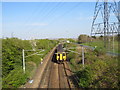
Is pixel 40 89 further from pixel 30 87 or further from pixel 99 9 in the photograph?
pixel 99 9

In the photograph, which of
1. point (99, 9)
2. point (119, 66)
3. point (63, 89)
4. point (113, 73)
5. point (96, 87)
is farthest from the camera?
point (99, 9)

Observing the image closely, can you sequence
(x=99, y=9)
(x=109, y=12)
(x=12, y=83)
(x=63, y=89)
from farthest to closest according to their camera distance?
(x=99, y=9), (x=109, y=12), (x=63, y=89), (x=12, y=83)

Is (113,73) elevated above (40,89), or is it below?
above

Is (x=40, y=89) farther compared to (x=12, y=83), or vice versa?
(x=40, y=89)

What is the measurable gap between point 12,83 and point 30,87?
5.72 ft

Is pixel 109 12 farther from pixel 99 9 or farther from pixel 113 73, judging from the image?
pixel 113 73

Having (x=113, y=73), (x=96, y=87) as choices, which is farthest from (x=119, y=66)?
(x=96, y=87)

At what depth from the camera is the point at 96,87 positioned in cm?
786

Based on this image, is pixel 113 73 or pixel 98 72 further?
pixel 98 72

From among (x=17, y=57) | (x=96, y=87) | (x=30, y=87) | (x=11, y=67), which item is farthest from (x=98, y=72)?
(x=17, y=57)

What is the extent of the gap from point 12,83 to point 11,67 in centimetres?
278

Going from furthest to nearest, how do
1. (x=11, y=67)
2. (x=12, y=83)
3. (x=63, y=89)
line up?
(x=11, y=67) < (x=63, y=89) < (x=12, y=83)

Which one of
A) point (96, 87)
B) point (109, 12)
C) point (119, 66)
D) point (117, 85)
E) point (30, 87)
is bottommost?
point (30, 87)

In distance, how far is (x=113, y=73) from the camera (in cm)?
625
